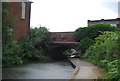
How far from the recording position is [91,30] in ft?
65.8

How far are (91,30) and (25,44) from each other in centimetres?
849

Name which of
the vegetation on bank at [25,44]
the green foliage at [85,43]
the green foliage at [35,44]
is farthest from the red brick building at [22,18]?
the green foliage at [85,43]

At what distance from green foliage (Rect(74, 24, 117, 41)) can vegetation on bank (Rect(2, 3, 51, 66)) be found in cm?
431

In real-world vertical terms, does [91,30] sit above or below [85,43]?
above

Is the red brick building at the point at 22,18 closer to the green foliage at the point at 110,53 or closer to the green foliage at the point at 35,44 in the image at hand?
the green foliage at the point at 35,44

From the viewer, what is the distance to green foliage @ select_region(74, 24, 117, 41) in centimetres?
1964

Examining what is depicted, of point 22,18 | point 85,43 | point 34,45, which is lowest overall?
point 34,45

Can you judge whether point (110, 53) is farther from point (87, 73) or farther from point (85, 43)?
point (85, 43)

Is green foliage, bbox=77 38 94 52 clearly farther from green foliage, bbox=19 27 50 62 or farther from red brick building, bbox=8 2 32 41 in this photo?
red brick building, bbox=8 2 32 41

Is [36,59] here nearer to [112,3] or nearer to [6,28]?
[112,3]

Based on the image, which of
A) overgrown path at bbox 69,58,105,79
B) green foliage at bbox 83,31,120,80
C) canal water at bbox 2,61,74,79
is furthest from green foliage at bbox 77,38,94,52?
overgrown path at bbox 69,58,105,79

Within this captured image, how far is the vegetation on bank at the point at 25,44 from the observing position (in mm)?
6866

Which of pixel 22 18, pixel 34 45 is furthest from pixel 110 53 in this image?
pixel 22 18

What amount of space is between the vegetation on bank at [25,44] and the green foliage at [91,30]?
14.1ft
